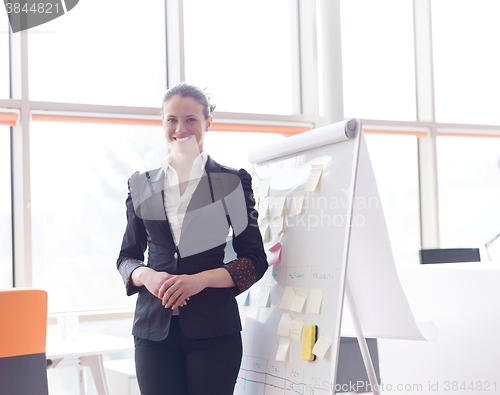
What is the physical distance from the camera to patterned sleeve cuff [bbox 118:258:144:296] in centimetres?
167

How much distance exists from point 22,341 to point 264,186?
43.8 inches

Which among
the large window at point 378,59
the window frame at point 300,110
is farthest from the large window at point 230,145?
the large window at point 378,59

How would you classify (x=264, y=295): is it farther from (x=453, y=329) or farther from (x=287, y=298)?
(x=453, y=329)

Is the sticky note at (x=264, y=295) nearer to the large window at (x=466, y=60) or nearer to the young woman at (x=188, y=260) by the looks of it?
the young woman at (x=188, y=260)

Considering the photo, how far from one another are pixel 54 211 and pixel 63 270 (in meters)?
0.41

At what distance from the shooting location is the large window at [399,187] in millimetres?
4500

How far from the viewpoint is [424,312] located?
8.64 feet

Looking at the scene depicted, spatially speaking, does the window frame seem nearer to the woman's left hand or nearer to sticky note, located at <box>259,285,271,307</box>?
sticky note, located at <box>259,285,271,307</box>

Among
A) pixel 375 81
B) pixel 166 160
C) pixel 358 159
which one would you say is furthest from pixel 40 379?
pixel 375 81

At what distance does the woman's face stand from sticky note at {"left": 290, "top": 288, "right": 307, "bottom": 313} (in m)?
0.64

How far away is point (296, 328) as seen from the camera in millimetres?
1796

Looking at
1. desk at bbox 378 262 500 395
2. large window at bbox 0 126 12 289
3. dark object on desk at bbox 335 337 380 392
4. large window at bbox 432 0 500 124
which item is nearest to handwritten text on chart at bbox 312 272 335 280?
desk at bbox 378 262 500 395

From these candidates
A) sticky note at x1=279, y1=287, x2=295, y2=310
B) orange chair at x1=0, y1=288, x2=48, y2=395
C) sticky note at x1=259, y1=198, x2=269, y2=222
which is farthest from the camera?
sticky note at x1=259, y1=198, x2=269, y2=222

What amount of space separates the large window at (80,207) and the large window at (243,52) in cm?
74
